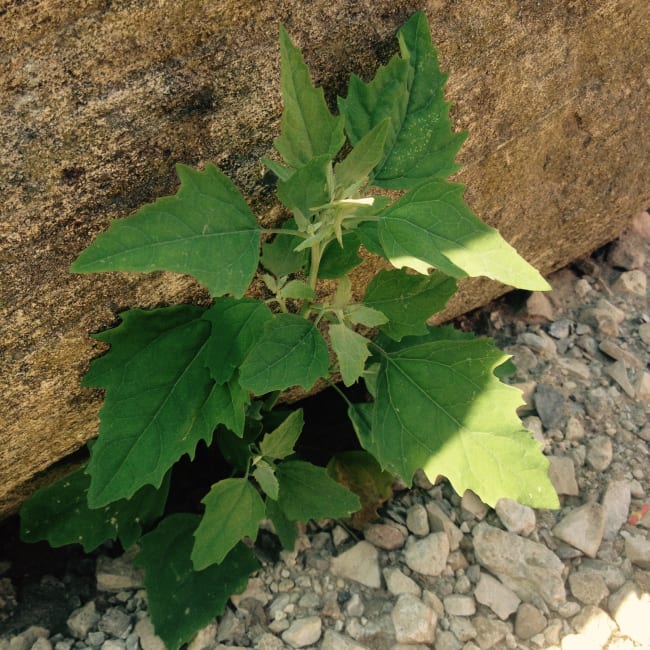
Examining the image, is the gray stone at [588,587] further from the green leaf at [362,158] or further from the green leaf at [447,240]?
the green leaf at [362,158]

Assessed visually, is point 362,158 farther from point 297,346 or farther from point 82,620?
point 82,620

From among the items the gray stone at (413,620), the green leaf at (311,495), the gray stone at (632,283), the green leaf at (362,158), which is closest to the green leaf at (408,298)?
the green leaf at (362,158)

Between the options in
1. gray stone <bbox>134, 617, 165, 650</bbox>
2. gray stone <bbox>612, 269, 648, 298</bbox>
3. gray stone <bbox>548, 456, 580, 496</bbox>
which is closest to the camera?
gray stone <bbox>134, 617, 165, 650</bbox>

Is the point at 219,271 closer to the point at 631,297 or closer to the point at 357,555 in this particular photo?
the point at 357,555

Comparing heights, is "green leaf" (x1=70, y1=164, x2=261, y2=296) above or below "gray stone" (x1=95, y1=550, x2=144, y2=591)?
above

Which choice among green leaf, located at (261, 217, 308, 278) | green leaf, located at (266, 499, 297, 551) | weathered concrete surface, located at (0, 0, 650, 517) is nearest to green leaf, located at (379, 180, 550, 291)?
green leaf, located at (261, 217, 308, 278)

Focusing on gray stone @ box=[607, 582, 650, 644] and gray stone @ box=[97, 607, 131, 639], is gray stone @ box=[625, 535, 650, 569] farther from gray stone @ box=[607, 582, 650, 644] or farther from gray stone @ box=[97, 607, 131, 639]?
gray stone @ box=[97, 607, 131, 639]

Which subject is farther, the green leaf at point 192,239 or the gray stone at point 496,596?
the gray stone at point 496,596

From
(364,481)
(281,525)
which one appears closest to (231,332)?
(281,525)
